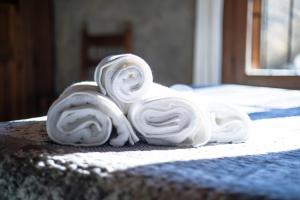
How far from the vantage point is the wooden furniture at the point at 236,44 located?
2773 millimetres

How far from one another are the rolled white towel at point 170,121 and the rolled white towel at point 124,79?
22mm

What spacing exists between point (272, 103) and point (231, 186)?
1.12 metres

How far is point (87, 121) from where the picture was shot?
781 mm

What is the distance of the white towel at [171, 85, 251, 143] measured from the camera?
2.74ft

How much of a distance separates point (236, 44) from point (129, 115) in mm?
2147

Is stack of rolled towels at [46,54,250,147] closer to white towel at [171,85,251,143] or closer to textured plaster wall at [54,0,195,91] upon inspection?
white towel at [171,85,251,143]

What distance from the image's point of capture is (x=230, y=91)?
1940 millimetres

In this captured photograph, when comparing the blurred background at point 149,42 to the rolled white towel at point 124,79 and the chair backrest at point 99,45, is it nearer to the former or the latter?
the chair backrest at point 99,45

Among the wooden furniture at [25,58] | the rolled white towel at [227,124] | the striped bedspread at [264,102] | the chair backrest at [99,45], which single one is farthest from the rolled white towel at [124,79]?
the wooden furniture at [25,58]

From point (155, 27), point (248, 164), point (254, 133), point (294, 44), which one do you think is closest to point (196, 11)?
point (155, 27)

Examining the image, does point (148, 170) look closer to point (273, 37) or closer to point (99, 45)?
point (273, 37)

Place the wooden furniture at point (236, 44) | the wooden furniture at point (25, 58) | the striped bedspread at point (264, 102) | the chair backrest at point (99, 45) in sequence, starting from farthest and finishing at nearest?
the wooden furniture at point (25, 58)
the chair backrest at point (99, 45)
the wooden furniture at point (236, 44)
the striped bedspread at point (264, 102)

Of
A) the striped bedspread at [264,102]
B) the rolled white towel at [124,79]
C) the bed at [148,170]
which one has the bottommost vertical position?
the striped bedspread at [264,102]

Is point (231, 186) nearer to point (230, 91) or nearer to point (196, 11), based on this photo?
point (230, 91)
